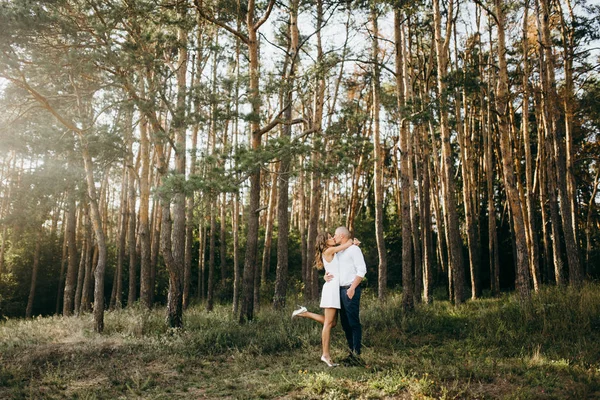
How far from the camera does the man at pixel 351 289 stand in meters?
5.42

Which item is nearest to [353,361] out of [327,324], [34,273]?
[327,324]

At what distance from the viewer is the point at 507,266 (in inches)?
798

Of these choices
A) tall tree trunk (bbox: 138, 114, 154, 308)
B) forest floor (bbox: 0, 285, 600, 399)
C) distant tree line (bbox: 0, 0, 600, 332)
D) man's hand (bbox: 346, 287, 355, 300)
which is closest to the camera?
forest floor (bbox: 0, 285, 600, 399)

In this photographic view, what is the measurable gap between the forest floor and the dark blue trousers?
0.34 metres

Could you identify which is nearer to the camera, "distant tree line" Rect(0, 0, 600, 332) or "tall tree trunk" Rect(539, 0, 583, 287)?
"distant tree line" Rect(0, 0, 600, 332)

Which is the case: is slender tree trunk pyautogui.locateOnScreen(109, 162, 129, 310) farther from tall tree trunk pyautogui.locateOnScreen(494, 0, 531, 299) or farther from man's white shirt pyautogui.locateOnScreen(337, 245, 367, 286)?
tall tree trunk pyautogui.locateOnScreen(494, 0, 531, 299)

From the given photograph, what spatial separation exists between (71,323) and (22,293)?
12.2 meters

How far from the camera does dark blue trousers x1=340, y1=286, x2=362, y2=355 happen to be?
5.45 m

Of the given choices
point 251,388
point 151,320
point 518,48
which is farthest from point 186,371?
point 518,48

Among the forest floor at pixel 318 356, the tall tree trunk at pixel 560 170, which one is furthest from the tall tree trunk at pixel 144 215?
the tall tree trunk at pixel 560 170

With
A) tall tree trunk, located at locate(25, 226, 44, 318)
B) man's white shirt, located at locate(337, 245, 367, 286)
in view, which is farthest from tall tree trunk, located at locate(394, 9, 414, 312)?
tall tree trunk, located at locate(25, 226, 44, 318)

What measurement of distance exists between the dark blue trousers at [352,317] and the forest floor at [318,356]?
1.12 ft

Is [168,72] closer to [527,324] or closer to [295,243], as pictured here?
[527,324]

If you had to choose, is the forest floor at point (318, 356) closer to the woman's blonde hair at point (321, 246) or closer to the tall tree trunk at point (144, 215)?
the woman's blonde hair at point (321, 246)
